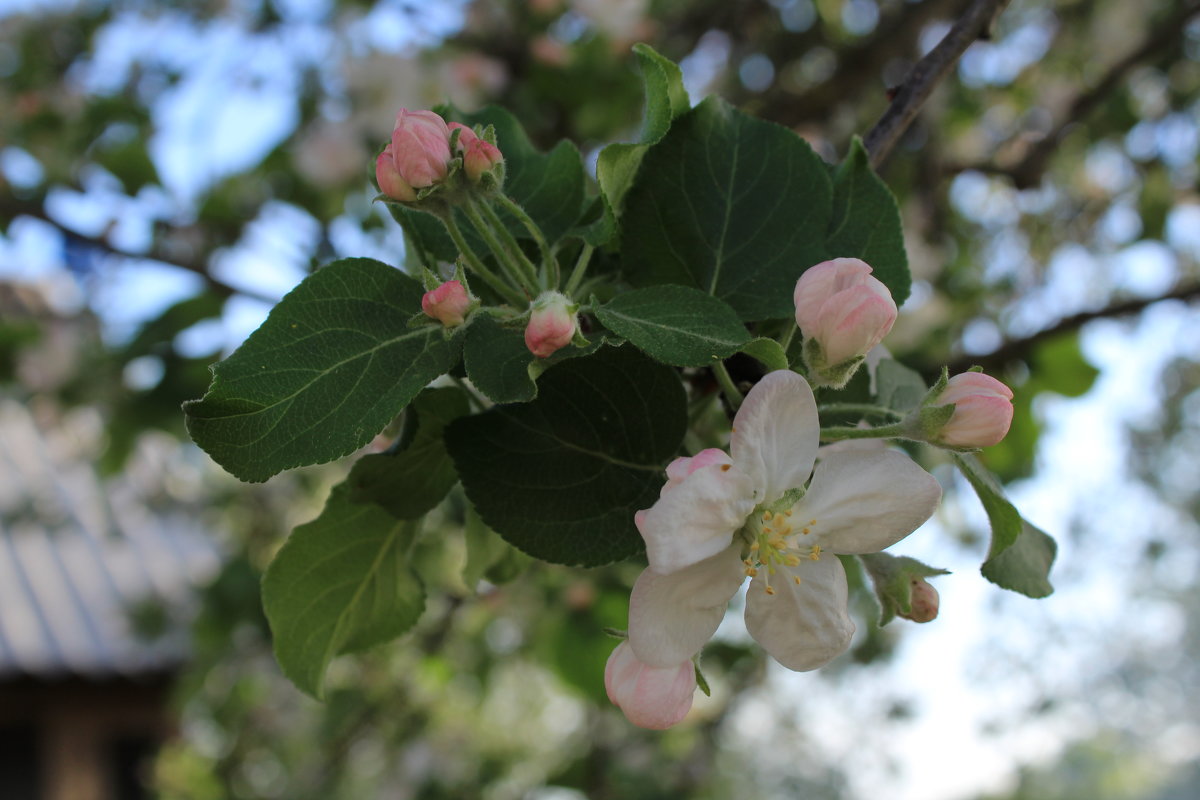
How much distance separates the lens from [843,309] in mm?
603

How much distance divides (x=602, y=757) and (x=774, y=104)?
1.85 meters

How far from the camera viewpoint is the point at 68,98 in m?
3.64

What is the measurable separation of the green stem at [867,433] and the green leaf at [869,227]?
0.12 m

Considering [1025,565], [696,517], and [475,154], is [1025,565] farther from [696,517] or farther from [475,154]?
[475,154]

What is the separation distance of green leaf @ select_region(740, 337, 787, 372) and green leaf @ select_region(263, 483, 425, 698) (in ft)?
1.07

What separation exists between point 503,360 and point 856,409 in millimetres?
266

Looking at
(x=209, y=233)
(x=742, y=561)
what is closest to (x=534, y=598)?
(x=209, y=233)

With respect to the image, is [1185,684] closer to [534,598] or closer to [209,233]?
[534,598]

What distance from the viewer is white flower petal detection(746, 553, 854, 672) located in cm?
61

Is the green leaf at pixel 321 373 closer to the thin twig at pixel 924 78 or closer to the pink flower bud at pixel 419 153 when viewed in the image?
the pink flower bud at pixel 419 153

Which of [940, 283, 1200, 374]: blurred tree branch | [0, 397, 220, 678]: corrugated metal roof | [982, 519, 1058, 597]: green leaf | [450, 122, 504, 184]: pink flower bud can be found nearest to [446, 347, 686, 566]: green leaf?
[450, 122, 504, 184]: pink flower bud

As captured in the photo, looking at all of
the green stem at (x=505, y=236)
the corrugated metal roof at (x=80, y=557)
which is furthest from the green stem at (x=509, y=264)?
the corrugated metal roof at (x=80, y=557)

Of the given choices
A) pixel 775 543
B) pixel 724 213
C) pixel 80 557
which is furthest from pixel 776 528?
pixel 80 557

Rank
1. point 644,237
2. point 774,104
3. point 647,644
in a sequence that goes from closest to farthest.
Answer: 1. point 647,644
2. point 644,237
3. point 774,104
